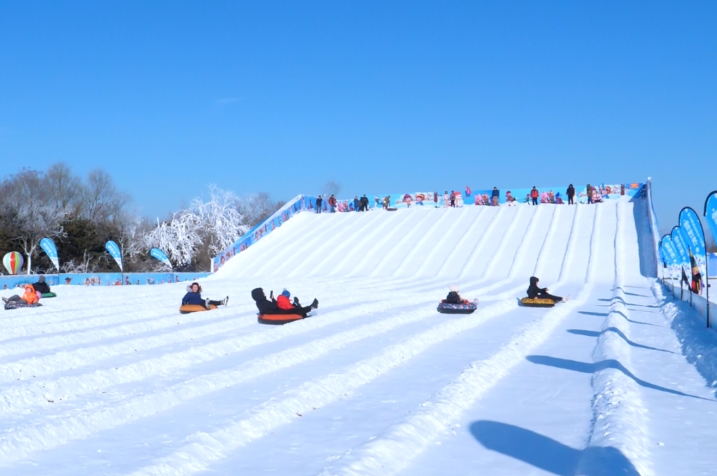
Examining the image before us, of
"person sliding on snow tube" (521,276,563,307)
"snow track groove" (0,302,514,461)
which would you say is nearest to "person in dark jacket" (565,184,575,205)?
"person sliding on snow tube" (521,276,563,307)

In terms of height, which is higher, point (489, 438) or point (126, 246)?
point (126, 246)

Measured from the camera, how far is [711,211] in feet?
24.3

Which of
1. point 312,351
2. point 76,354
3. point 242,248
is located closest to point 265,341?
point 312,351

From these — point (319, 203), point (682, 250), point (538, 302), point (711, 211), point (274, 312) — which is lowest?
point (538, 302)

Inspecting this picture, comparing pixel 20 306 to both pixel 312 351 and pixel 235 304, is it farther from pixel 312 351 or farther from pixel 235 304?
pixel 312 351

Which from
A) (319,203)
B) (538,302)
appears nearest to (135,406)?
(538,302)

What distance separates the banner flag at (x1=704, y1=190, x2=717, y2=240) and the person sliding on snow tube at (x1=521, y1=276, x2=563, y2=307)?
17.1 ft

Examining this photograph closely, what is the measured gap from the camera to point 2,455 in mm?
4230

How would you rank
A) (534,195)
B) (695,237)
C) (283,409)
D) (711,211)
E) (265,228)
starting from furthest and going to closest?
(534,195), (265,228), (695,237), (711,211), (283,409)

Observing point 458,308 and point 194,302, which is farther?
point 194,302

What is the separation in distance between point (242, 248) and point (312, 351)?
64.2ft

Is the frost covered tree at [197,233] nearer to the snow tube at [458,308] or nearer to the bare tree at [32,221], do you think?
the bare tree at [32,221]

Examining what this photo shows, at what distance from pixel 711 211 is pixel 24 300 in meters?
10.9

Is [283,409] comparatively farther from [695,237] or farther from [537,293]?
[537,293]
